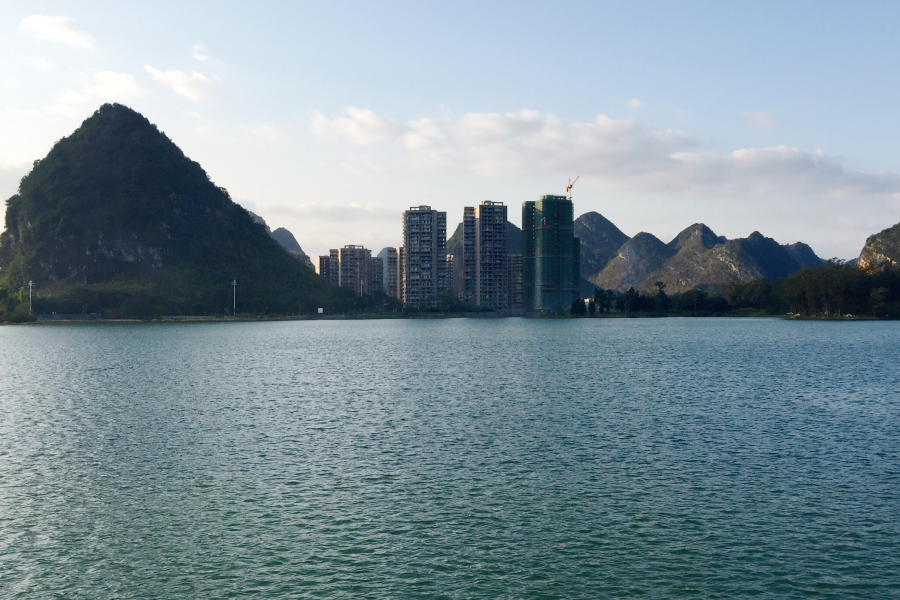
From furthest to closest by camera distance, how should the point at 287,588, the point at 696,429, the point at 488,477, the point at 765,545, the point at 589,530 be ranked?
the point at 696,429 < the point at 488,477 < the point at 589,530 < the point at 765,545 < the point at 287,588

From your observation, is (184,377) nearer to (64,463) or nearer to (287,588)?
(64,463)

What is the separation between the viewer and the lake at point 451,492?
21.9 meters

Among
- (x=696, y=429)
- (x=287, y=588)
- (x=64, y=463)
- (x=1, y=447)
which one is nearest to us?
(x=287, y=588)

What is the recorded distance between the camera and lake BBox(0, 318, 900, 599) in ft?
71.8

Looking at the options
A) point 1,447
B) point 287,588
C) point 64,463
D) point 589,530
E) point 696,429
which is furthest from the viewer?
point 696,429

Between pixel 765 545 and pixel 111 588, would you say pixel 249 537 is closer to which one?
pixel 111 588

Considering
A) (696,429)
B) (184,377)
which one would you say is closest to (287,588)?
(696,429)

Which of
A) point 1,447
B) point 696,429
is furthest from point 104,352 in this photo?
point 696,429

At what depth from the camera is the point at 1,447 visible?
133 feet

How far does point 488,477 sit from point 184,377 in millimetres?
56640

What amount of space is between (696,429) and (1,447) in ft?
136

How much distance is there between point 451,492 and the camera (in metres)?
30.8

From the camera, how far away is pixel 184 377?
8038 centimetres

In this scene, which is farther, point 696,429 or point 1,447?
point 696,429
